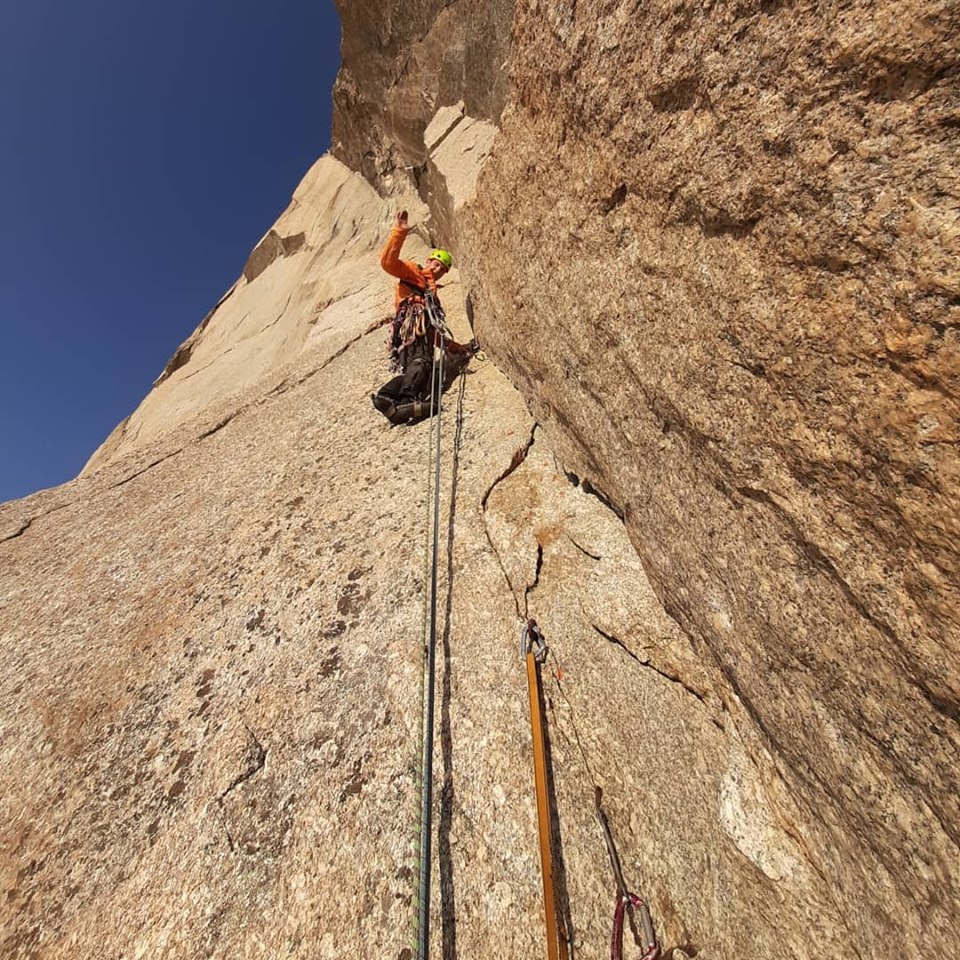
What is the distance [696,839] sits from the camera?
92.1 inches

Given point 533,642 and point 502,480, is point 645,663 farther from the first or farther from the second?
point 502,480

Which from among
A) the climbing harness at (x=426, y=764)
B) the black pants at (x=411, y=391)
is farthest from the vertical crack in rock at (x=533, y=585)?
the black pants at (x=411, y=391)

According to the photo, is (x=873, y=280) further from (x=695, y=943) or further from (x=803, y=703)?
(x=695, y=943)

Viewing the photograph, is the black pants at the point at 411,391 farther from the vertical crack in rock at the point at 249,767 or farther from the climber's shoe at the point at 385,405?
the vertical crack in rock at the point at 249,767

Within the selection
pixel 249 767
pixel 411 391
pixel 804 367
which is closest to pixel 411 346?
pixel 411 391

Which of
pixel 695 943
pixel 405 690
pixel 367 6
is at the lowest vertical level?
pixel 695 943

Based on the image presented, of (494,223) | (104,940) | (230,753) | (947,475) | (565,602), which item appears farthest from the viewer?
(494,223)

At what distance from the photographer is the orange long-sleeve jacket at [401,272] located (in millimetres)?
5781

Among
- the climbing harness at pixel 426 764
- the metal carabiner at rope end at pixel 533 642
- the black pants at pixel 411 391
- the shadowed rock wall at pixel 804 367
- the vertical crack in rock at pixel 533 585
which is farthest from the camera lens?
the black pants at pixel 411 391

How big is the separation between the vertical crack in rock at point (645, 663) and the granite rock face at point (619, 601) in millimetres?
20

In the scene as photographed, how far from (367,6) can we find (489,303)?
7.66 meters

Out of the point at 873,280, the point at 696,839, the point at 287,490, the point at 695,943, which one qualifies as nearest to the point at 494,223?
the point at 287,490

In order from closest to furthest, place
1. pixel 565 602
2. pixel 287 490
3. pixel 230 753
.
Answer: pixel 230 753 < pixel 565 602 < pixel 287 490

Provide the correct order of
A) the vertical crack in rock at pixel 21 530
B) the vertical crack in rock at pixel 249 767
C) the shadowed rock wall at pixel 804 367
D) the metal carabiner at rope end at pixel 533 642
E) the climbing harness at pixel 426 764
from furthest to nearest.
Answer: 1. the vertical crack in rock at pixel 21 530
2. the metal carabiner at rope end at pixel 533 642
3. the vertical crack in rock at pixel 249 767
4. the climbing harness at pixel 426 764
5. the shadowed rock wall at pixel 804 367
